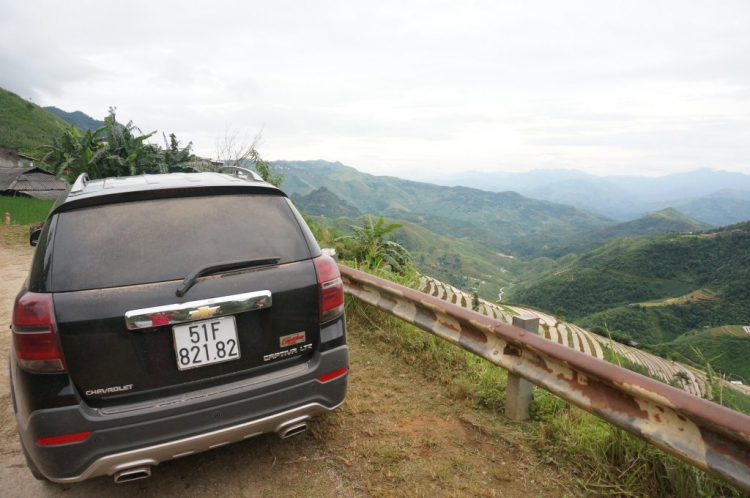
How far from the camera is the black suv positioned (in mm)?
1853

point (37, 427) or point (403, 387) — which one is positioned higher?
point (37, 427)

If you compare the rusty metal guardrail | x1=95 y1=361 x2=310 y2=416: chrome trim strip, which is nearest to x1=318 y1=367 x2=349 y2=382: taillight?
x1=95 y1=361 x2=310 y2=416: chrome trim strip

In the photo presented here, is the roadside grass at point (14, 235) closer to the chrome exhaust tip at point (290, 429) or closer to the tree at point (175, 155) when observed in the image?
the tree at point (175, 155)

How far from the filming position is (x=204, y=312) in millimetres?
2004

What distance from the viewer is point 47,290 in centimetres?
184

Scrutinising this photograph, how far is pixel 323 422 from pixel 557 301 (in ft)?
331

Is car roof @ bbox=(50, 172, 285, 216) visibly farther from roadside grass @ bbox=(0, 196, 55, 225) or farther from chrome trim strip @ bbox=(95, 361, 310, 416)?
roadside grass @ bbox=(0, 196, 55, 225)

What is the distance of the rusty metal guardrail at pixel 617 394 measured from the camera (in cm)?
176

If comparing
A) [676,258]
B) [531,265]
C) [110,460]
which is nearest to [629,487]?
[110,460]

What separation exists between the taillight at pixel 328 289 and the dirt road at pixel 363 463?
955 mm

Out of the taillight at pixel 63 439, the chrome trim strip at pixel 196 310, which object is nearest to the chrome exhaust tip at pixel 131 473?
the taillight at pixel 63 439

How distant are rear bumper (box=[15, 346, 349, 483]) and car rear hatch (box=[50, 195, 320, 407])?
76mm

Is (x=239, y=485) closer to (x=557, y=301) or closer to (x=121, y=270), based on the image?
(x=121, y=270)

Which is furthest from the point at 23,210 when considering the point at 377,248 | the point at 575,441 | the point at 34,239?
the point at 575,441
